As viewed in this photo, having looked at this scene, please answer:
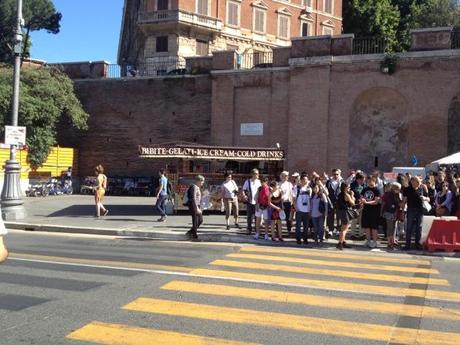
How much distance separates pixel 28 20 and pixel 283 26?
25.4m

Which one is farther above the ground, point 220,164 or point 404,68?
point 404,68

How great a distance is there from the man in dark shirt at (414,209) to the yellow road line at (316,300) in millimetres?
6476

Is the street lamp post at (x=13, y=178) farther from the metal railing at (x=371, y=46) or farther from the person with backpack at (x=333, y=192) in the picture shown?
the metal railing at (x=371, y=46)

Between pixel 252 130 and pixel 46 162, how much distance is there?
12205mm

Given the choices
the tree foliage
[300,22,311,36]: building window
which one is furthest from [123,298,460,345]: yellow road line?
[300,22,311,36]: building window

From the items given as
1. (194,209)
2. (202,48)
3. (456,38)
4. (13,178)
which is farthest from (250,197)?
(202,48)

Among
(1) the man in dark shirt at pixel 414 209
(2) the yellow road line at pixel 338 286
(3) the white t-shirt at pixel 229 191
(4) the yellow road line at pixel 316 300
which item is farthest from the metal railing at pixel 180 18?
(4) the yellow road line at pixel 316 300

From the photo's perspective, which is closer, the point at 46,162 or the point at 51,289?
the point at 51,289

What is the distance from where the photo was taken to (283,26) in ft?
190

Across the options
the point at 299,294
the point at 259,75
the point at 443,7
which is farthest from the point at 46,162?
the point at 443,7

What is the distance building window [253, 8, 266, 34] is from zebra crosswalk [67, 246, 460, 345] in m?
47.7

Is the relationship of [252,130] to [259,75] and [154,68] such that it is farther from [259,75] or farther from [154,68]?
[154,68]

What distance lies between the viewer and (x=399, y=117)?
96.5ft

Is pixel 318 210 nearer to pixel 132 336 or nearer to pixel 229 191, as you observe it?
pixel 229 191
